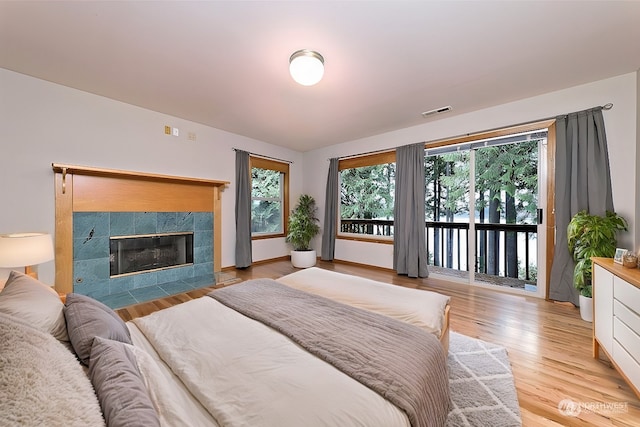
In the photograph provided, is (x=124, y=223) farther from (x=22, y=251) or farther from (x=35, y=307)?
(x=35, y=307)

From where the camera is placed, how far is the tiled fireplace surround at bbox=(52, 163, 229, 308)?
286cm

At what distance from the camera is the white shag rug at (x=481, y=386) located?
134 centimetres

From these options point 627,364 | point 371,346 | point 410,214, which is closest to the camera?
point 371,346

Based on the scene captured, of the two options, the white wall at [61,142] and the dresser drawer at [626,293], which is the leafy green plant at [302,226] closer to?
the white wall at [61,142]

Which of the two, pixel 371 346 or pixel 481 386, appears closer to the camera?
pixel 371 346

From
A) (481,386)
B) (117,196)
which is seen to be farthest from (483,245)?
(117,196)

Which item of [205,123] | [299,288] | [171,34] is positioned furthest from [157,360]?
[205,123]

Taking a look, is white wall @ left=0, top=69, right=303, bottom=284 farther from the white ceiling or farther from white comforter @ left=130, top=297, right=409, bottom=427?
white comforter @ left=130, top=297, right=409, bottom=427

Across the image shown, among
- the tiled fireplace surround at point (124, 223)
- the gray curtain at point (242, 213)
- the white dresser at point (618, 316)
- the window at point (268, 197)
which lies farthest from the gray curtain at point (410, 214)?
the tiled fireplace surround at point (124, 223)

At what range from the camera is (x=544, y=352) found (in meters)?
1.95

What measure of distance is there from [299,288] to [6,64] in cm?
363

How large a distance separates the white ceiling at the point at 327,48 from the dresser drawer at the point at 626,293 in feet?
6.20

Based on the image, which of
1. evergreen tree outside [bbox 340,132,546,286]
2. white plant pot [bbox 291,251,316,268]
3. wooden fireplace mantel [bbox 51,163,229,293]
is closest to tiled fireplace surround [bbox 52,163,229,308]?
wooden fireplace mantel [bbox 51,163,229,293]

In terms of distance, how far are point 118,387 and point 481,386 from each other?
1.95m
